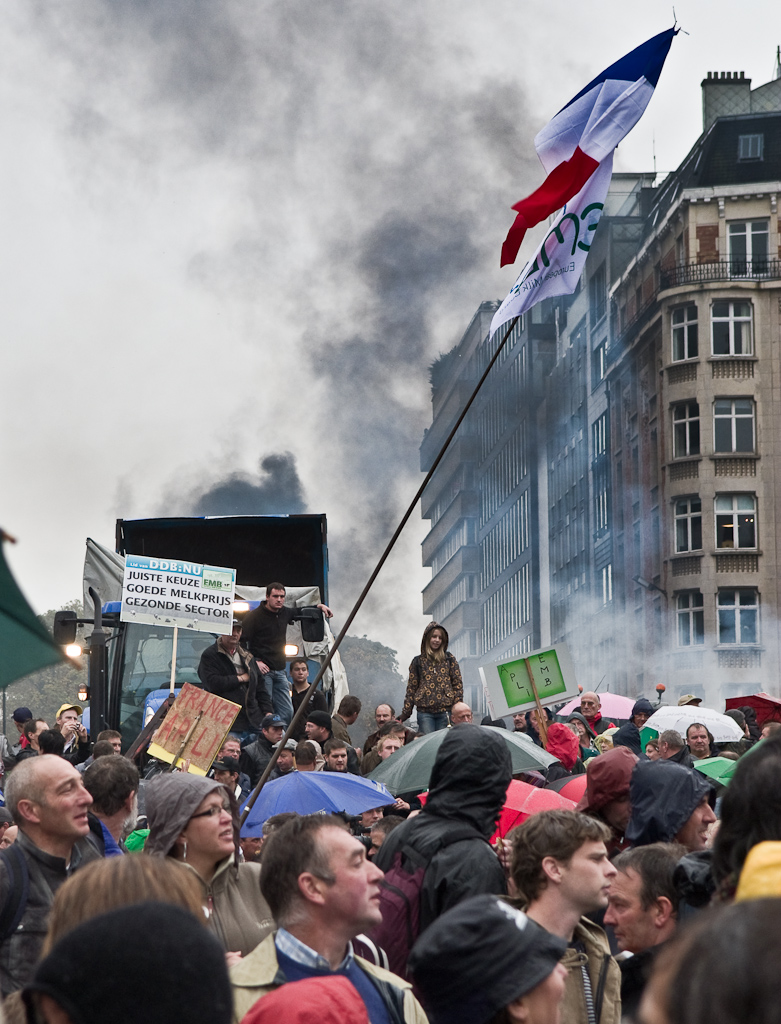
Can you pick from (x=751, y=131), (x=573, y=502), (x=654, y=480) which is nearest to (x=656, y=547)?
(x=654, y=480)

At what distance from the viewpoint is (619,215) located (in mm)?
54938

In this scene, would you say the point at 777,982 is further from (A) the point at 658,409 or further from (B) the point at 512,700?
(A) the point at 658,409

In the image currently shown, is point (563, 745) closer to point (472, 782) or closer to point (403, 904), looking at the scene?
point (472, 782)

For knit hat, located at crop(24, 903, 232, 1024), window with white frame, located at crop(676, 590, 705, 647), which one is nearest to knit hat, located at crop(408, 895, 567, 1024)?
knit hat, located at crop(24, 903, 232, 1024)

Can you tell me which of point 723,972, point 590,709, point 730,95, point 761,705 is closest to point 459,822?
point 723,972

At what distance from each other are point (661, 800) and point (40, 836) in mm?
2098

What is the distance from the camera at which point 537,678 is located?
1191 cm

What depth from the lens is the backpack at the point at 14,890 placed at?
14.2 feet

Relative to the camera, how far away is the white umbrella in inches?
487

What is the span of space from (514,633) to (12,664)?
2904 inches

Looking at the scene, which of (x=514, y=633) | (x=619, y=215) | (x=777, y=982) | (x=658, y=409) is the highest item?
(x=619, y=215)

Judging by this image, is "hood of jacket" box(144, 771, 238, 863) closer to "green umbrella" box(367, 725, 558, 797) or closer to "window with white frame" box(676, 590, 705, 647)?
"green umbrella" box(367, 725, 558, 797)

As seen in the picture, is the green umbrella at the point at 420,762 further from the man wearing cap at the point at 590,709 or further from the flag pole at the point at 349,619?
the man wearing cap at the point at 590,709

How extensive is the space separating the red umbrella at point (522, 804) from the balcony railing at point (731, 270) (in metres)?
45.2
